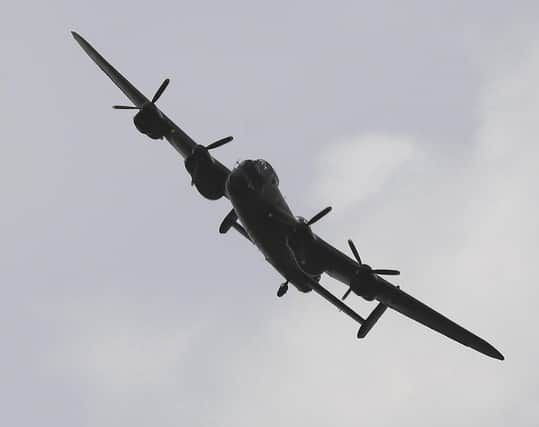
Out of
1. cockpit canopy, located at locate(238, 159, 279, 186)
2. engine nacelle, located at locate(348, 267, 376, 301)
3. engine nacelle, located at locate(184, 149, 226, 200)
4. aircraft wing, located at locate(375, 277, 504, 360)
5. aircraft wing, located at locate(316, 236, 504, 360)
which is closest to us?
cockpit canopy, located at locate(238, 159, 279, 186)

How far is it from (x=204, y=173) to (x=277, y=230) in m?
4.56

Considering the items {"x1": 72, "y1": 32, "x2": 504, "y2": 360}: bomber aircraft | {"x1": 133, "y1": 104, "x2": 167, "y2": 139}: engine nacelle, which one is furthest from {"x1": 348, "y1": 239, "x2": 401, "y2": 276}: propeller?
{"x1": 133, "y1": 104, "x2": 167, "y2": 139}: engine nacelle

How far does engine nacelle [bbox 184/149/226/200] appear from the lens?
104ft

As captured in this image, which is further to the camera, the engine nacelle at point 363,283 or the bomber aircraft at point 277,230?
the engine nacelle at point 363,283

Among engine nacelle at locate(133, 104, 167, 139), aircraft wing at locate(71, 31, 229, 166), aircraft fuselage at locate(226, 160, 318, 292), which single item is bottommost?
aircraft fuselage at locate(226, 160, 318, 292)

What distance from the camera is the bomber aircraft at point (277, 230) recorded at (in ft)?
95.5

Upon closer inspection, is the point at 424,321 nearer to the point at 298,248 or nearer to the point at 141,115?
the point at 298,248

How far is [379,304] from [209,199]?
9.37m

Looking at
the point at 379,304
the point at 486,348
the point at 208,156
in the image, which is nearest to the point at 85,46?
the point at 208,156

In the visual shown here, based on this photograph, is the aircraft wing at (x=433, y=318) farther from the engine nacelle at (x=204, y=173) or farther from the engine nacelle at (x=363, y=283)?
the engine nacelle at (x=204, y=173)

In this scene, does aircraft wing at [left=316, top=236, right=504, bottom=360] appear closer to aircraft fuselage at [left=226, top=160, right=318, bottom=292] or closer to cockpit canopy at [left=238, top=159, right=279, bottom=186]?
aircraft fuselage at [left=226, top=160, right=318, bottom=292]

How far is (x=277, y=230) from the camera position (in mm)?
29844

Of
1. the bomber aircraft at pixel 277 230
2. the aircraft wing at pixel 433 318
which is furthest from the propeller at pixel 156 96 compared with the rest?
the aircraft wing at pixel 433 318

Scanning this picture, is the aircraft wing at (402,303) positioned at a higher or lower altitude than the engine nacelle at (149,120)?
higher
